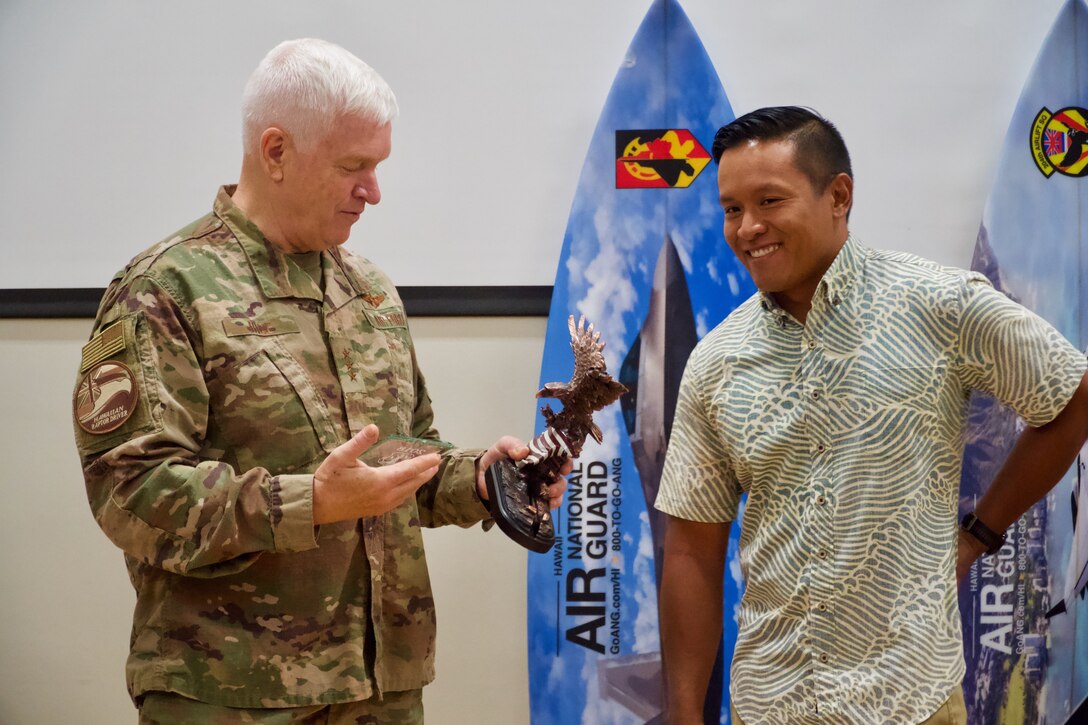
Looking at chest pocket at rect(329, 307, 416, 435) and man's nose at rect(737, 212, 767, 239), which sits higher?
man's nose at rect(737, 212, 767, 239)

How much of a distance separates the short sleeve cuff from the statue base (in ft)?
1.15

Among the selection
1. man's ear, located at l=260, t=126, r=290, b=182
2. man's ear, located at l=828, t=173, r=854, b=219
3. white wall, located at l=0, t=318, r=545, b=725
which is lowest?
white wall, located at l=0, t=318, r=545, b=725

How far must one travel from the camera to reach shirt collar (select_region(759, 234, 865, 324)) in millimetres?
1529

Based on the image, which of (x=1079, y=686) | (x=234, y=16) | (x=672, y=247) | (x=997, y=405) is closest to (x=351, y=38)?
(x=234, y=16)

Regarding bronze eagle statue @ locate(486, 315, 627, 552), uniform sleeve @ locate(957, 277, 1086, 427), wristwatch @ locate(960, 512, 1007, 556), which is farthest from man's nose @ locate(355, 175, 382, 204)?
wristwatch @ locate(960, 512, 1007, 556)

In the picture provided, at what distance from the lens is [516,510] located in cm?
164

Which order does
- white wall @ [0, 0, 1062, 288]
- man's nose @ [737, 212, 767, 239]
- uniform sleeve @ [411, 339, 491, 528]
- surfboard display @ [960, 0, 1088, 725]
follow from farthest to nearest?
white wall @ [0, 0, 1062, 288]
surfboard display @ [960, 0, 1088, 725]
uniform sleeve @ [411, 339, 491, 528]
man's nose @ [737, 212, 767, 239]

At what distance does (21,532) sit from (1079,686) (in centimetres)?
311

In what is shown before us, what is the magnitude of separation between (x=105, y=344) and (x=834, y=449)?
1.09 metres

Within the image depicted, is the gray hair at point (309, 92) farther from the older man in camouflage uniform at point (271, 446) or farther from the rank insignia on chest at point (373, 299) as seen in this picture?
the rank insignia on chest at point (373, 299)

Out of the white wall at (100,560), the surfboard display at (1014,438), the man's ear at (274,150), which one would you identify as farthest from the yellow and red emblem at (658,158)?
the man's ear at (274,150)

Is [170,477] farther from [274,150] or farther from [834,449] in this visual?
[834,449]

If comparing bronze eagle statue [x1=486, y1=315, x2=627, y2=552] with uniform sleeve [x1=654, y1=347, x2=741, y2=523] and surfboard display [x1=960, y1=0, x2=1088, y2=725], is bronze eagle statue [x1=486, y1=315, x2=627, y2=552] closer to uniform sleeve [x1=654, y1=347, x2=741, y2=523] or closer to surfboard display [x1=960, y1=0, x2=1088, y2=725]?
uniform sleeve [x1=654, y1=347, x2=741, y2=523]

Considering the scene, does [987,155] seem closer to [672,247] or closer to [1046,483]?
[672,247]
